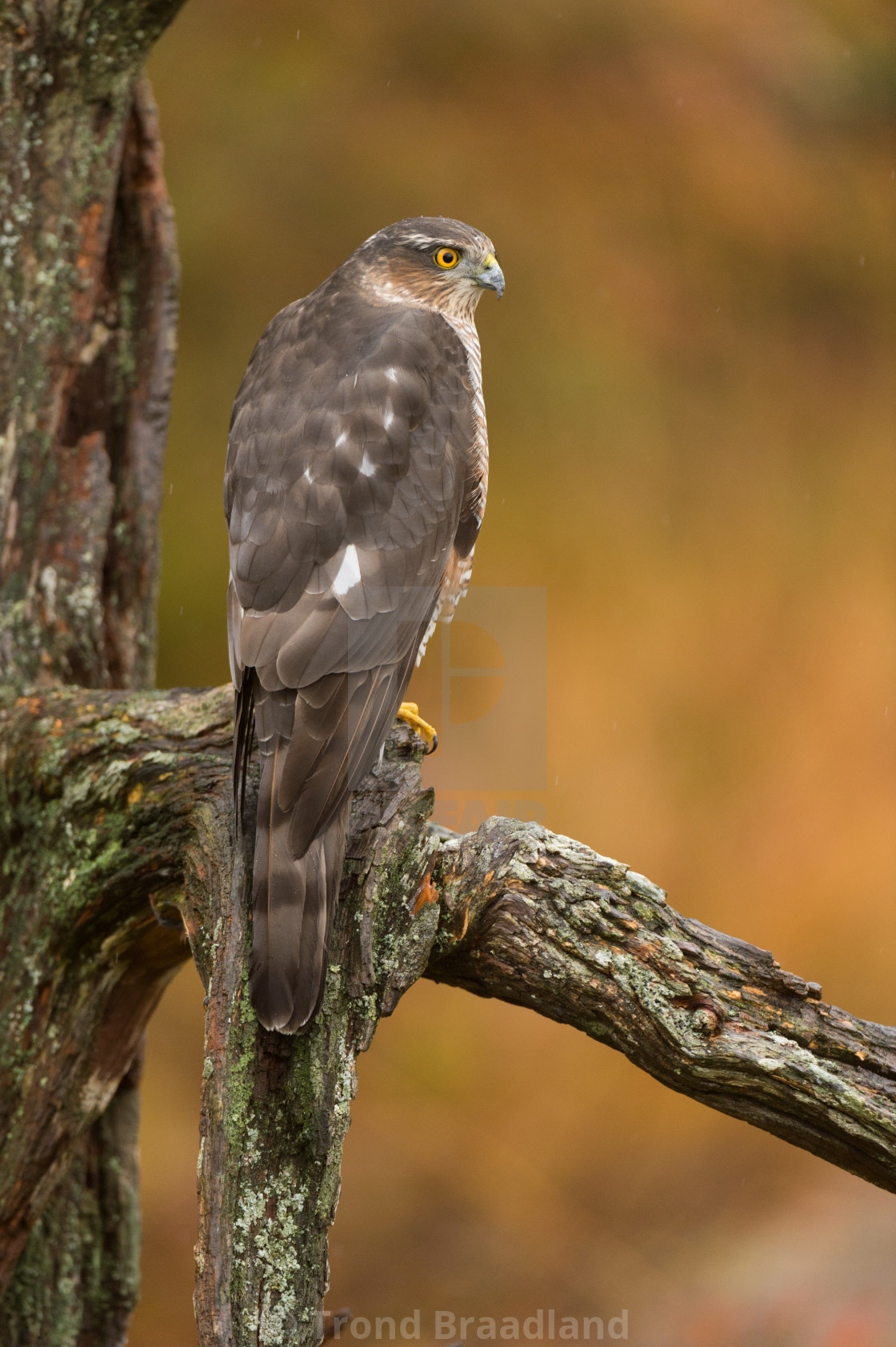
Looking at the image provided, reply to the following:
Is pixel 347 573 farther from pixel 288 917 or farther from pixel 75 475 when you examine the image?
pixel 75 475

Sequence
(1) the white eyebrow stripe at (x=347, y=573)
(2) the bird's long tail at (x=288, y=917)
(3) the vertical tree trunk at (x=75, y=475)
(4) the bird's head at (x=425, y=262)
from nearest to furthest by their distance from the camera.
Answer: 1. (2) the bird's long tail at (x=288, y=917)
2. (1) the white eyebrow stripe at (x=347, y=573)
3. (3) the vertical tree trunk at (x=75, y=475)
4. (4) the bird's head at (x=425, y=262)

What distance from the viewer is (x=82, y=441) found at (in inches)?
114

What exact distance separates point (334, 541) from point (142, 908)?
36.0 inches

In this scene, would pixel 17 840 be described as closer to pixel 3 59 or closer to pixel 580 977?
pixel 580 977

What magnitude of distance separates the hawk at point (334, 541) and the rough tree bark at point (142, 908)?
0.45ft

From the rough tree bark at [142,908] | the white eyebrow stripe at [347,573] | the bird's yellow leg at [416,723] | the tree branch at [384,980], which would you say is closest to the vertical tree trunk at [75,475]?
the rough tree bark at [142,908]

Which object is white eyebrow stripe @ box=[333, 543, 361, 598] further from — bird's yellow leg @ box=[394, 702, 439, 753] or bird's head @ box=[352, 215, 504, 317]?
bird's head @ box=[352, 215, 504, 317]

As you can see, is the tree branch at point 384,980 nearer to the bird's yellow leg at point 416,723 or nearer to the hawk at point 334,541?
the hawk at point 334,541

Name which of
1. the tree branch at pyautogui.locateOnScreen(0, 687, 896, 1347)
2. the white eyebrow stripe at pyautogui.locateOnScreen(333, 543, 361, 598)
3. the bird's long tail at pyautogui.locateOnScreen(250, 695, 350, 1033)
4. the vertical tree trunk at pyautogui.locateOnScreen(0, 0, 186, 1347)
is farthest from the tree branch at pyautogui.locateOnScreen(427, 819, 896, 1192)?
the vertical tree trunk at pyautogui.locateOnScreen(0, 0, 186, 1347)

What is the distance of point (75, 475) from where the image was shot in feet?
9.44

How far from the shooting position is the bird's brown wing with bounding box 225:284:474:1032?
1957 millimetres

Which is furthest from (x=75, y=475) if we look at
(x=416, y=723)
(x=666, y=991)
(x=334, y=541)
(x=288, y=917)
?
(x=666, y=991)

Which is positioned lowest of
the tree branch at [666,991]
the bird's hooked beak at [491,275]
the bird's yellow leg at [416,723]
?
the tree branch at [666,991]

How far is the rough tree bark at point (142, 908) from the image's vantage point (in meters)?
1.92
